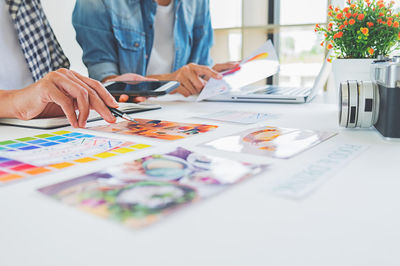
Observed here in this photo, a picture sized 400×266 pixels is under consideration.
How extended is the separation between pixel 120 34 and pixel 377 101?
44.3 inches

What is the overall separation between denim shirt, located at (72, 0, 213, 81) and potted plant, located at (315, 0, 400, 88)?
84cm

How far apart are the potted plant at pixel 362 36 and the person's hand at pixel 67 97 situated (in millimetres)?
612

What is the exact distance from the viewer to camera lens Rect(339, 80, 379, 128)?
0.60 metres

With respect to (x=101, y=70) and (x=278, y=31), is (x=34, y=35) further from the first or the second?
(x=278, y=31)

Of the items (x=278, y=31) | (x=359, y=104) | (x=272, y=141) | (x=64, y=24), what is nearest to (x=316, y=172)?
(x=272, y=141)

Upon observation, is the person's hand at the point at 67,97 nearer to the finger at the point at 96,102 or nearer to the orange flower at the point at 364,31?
the finger at the point at 96,102

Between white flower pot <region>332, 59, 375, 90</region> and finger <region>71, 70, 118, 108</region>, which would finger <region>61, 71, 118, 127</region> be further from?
white flower pot <region>332, 59, 375, 90</region>

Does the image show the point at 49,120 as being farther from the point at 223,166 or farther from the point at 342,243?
the point at 342,243

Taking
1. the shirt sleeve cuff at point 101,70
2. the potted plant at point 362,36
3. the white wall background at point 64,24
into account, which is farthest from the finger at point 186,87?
the white wall background at point 64,24

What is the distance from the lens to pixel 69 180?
0.38 m

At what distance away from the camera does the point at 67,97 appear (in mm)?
665

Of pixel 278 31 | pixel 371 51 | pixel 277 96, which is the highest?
pixel 278 31

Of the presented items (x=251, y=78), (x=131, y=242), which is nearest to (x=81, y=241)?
(x=131, y=242)

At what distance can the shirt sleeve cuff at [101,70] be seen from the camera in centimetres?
138
